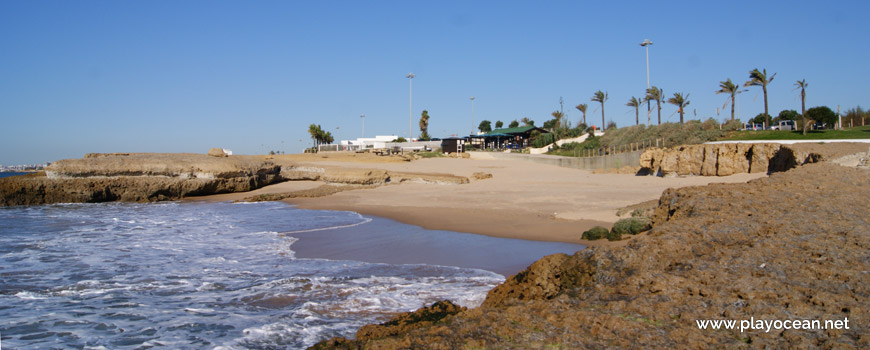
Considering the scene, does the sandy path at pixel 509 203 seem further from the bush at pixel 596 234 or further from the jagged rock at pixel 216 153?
the jagged rock at pixel 216 153

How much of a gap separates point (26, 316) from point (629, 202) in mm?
12811

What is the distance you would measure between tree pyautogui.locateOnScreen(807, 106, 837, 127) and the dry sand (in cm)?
3050

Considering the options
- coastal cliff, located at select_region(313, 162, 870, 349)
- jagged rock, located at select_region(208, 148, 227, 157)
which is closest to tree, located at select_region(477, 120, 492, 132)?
jagged rock, located at select_region(208, 148, 227, 157)

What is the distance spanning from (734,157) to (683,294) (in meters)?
18.7

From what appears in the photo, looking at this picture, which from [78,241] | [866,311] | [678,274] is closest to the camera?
[866,311]

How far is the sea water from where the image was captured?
5.17m

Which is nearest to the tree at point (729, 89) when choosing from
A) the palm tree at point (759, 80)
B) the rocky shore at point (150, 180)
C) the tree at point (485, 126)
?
the palm tree at point (759, 80)

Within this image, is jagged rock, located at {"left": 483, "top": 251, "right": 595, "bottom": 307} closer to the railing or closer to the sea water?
the sea water

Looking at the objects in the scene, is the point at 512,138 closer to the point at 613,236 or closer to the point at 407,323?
the point at 613,236

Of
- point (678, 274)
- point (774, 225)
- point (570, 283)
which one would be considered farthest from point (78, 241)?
point (774, 225)

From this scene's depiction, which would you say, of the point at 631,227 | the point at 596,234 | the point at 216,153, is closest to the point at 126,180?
the point at 216,153

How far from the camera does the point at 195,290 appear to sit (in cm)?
696

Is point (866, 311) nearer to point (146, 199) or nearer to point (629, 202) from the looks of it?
point (629, 202)

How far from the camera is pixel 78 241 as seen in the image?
11.2 meters
